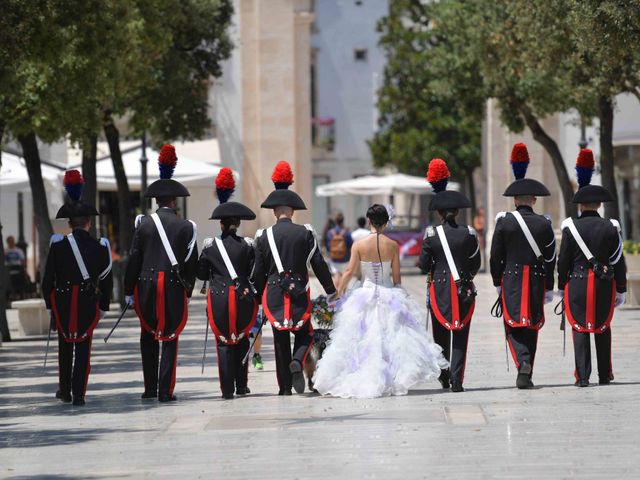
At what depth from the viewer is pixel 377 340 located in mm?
14406

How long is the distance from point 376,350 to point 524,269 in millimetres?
1490

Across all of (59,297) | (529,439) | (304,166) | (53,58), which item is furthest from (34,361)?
(304,166)

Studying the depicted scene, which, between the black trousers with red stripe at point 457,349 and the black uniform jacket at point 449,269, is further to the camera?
the black uniform jacket at point 449,269

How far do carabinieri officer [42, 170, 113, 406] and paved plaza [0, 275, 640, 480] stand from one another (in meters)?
0.45

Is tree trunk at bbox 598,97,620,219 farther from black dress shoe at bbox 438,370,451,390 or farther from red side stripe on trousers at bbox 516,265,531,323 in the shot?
black dress shoe at bbox 438,370,451,390

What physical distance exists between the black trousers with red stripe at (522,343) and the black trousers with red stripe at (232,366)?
2251 mm

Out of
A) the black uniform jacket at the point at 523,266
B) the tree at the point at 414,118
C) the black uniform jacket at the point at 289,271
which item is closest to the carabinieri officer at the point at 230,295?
the black uniform jacket at the point at 289,271

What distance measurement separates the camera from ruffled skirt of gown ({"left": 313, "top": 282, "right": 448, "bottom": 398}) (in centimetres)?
1429

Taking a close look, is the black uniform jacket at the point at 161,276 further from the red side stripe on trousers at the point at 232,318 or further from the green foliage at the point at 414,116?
the green foliage at the point at 414,116

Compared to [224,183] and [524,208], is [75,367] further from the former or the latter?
[524,208]

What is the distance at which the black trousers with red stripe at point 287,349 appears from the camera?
47.8ft

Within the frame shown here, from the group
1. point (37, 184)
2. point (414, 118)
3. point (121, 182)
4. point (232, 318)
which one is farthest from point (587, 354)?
point (414, 118)

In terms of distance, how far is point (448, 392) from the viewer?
1458 cm

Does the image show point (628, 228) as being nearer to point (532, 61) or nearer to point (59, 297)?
point (532, 61)
